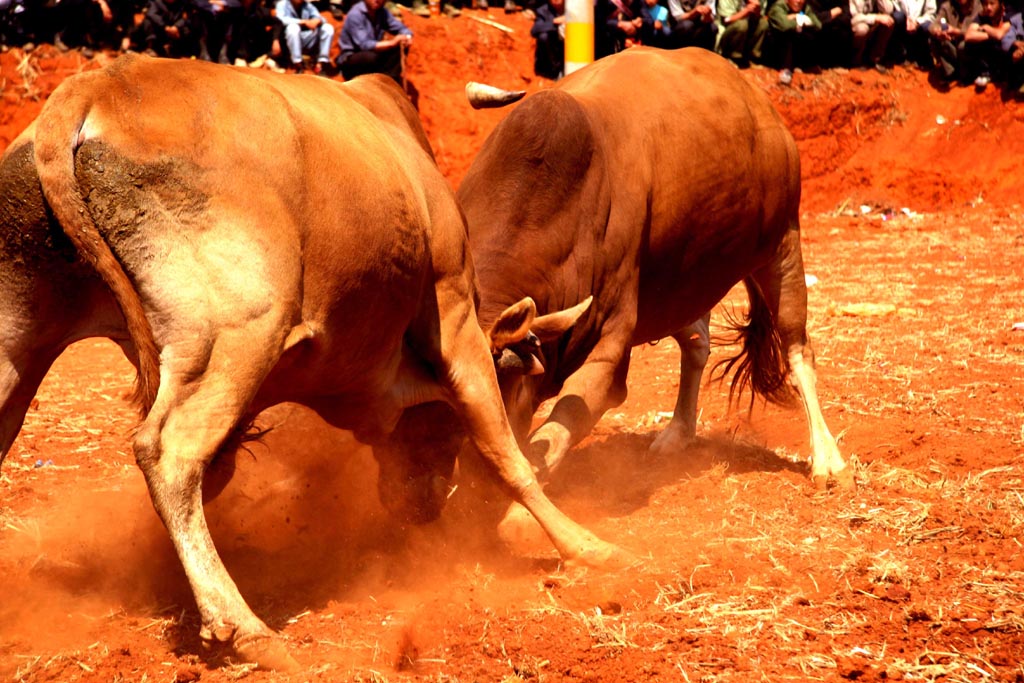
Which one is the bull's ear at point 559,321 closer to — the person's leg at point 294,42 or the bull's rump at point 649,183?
the bull's rump at point 649,183

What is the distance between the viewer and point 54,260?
3820 mm

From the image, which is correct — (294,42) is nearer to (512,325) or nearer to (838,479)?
(838,479)

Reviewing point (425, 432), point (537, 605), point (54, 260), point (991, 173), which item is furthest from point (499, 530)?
point (991, 173)

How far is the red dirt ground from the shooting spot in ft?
12.8

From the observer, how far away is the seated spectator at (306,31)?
1494 cm

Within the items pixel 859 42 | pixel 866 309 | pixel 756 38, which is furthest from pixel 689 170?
pixel 859 42

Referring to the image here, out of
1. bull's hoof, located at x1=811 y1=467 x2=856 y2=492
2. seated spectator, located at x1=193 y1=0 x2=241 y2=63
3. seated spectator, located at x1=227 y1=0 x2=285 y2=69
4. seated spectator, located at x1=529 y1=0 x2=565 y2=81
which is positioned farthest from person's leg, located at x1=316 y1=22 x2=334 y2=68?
bull's hoof, located at x1=811 y1=467 x2=856 y2=492

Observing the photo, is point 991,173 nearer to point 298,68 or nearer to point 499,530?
point 298,68

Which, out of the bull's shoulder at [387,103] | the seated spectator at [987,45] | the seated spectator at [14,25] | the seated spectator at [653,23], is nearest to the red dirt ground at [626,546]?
the bull's shoulder at [387,103]

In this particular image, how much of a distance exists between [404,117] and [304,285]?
131cm

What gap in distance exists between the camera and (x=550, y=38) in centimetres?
1639

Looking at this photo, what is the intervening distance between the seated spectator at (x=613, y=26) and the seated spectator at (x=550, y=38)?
468 mm

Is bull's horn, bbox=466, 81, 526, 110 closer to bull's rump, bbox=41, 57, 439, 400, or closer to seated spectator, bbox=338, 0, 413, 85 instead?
bull's rump, bbox=41, 57, 439, 400

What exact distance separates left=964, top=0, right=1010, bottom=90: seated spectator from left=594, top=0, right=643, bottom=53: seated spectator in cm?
555
